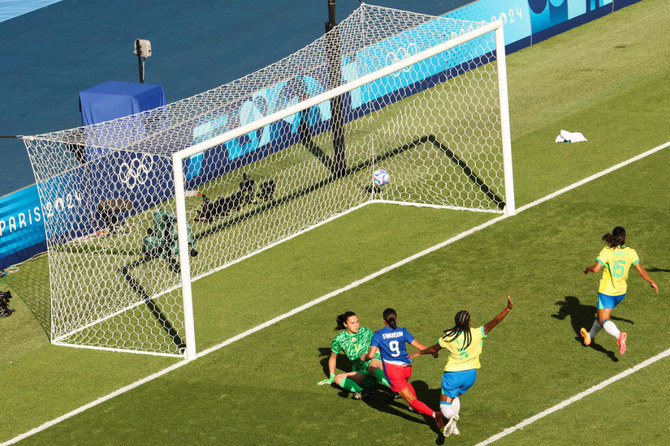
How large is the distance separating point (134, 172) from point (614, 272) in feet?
27.7

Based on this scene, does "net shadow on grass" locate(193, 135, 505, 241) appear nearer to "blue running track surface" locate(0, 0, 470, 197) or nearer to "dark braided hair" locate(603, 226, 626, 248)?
"dark braided hair" locate(603, 226, 626, 248)

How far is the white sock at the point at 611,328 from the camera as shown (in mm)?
11922

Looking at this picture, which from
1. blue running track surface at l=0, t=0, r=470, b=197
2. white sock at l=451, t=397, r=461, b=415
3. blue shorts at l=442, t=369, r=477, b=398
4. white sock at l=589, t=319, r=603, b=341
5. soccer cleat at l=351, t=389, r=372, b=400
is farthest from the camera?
blue running track surface at l=0, t=0, r=470, b=197

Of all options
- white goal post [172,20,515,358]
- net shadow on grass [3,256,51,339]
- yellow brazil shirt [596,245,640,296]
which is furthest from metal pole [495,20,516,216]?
net shadow on grass [3,256,51,339]

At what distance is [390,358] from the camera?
11.0 m

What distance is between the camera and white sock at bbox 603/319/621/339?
11.9 m

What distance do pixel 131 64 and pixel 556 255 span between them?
53.9 ft

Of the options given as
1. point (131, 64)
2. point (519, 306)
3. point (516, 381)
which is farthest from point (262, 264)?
point (131, 64)

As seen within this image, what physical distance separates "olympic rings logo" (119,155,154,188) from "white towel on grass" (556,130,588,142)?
7.65 metres

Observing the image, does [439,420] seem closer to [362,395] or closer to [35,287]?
[362,395]

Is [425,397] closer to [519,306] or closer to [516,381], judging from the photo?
[516,381]

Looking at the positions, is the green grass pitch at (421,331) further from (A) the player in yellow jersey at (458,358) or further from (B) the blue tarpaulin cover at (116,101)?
(B) the blue tarpaulin cover at (116,101)

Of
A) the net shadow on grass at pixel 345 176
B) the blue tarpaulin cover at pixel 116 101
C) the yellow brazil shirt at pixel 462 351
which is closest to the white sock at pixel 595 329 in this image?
the yellow brazil shirt at pixel 462 351

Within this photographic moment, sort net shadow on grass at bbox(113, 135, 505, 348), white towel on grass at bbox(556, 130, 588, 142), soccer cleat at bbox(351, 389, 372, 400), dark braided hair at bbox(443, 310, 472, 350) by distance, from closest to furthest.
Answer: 1. dark braided hair at bbox(443, 310, 472, 350)
2. soccer cleat at bbox(351, 389, 372, 400)
3. net shadow on grass at bbox(113, 135, 505, 348)
4. white towel on grass at bbox(556, 130, 588, 142)
